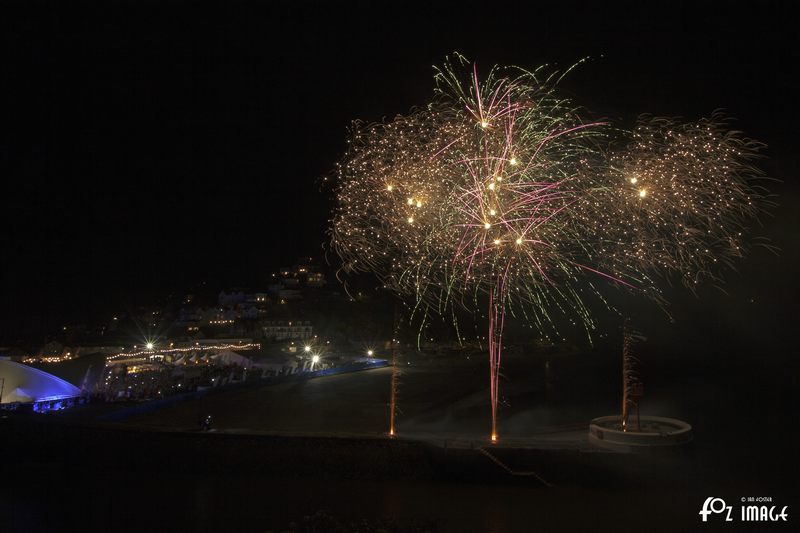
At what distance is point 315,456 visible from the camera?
8.82 meters

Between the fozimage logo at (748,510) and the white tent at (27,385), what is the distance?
45.1 ft

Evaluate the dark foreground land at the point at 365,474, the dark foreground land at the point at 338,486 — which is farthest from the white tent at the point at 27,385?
the dark foreground land at the point at 338,486

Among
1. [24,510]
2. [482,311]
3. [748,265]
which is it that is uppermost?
[748,265]

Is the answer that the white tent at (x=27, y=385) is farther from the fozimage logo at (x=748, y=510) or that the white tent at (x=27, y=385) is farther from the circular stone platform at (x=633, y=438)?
the fozimage logo at (x=748, y=510)

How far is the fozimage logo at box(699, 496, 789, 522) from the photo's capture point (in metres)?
6.93

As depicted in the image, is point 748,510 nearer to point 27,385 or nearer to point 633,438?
point 633,438

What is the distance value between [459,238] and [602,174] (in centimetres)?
262

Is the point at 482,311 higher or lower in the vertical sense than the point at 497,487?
higher

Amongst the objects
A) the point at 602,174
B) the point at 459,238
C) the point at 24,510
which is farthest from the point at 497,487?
the point at 24,510

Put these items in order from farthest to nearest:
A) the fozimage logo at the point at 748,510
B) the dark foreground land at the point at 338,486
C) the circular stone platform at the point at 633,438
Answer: the circular stone platform at the point at 633,438
the dark foreground land at the point at 338,486
the fozimage logo at the point at 748,510

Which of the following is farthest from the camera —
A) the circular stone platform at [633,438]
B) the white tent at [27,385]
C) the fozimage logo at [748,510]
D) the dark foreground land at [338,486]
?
the white tent at [27,385]

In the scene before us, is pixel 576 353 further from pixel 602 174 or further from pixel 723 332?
pixel 602 174

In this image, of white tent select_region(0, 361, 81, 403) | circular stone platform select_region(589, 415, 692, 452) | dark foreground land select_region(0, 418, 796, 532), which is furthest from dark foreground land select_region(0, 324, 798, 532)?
white tent select_region(0, 361, 81, 403)

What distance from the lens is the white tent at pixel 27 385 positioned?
1359 centimetres
